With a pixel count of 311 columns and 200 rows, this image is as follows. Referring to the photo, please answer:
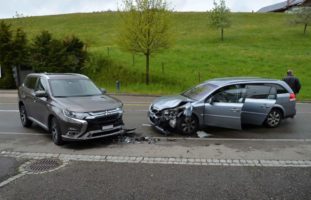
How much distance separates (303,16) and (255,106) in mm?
42722

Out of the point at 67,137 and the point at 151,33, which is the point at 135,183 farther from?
the point at 151,33

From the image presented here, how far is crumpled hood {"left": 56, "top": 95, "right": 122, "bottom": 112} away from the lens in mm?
7734

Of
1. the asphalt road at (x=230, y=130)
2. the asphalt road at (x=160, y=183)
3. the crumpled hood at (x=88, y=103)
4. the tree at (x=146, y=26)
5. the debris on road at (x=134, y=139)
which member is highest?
the tree at (x=146, y=26)

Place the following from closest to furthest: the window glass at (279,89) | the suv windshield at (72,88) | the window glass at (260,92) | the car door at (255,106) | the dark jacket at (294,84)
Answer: the suv windshield at (72,88), the car door at (255,106), the window glass at (260,92), the window glass at (279,89), the dark jacket at (294,84)

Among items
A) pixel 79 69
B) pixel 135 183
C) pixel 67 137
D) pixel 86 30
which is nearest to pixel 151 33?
pixel 79 69

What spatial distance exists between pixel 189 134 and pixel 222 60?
2065 centimetres

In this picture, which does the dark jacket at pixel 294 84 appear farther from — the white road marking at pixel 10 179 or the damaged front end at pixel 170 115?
the white road marking at pixel 10 179

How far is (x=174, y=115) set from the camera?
9109 millimetres

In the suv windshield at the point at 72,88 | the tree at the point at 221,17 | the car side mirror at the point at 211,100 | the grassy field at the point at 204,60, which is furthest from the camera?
the tree at the point at 221,17

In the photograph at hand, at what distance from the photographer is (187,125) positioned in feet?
30.0

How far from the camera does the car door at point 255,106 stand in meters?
9.95

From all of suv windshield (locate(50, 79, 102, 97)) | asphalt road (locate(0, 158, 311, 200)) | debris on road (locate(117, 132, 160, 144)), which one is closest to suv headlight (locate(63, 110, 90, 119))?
suv windshield (locate(50, 79, 102, 97))

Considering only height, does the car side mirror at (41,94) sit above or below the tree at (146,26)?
below

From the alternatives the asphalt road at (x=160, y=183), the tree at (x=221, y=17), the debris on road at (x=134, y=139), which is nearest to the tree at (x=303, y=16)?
the tree at (x=221, y=17)
